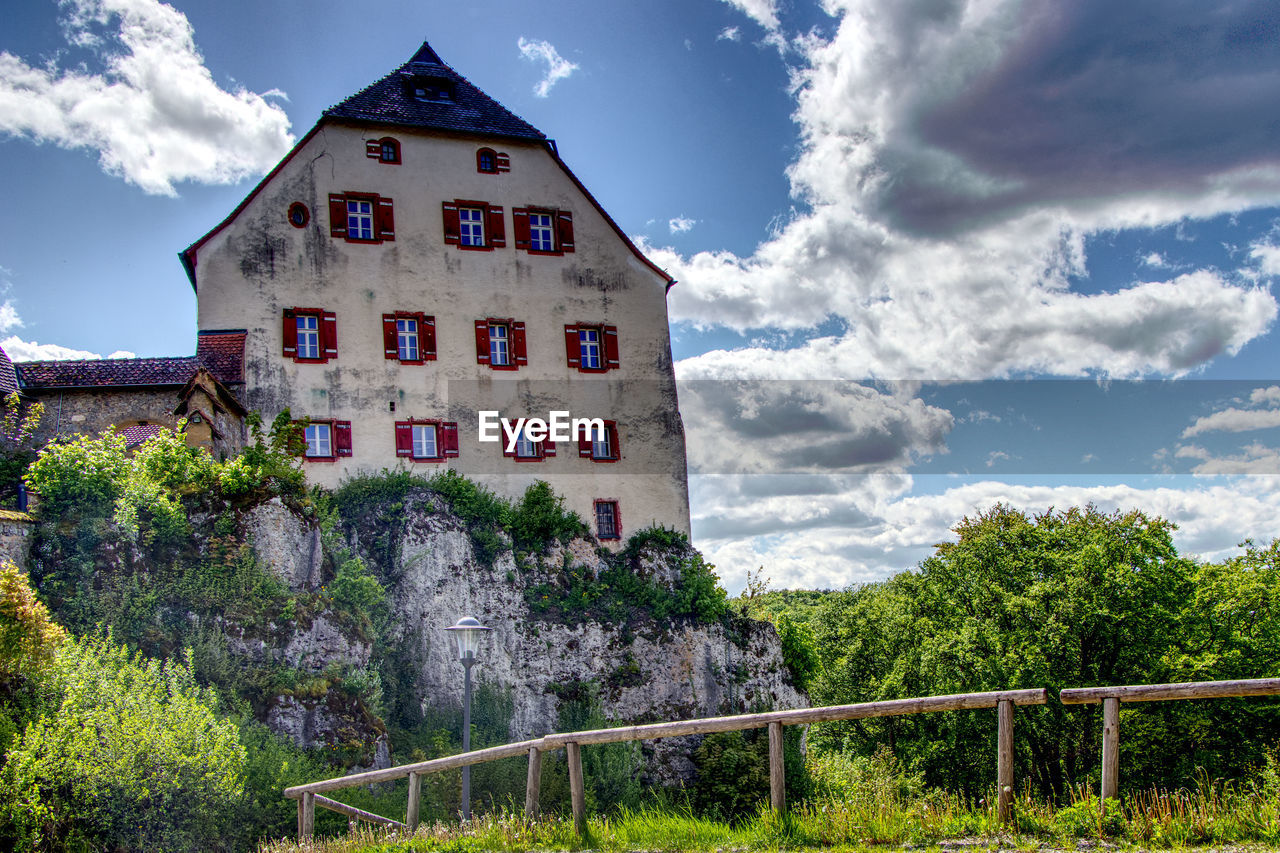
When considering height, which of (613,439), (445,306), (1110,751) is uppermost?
(445,306)

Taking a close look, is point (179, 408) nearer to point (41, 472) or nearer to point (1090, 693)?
point (41, 472)

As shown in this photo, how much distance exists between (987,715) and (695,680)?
1275 cm

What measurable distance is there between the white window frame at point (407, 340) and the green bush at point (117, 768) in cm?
1318

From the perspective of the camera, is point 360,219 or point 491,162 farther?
point 491,162

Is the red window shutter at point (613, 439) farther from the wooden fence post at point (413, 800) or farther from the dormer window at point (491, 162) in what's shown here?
the wooden fence post at point (413, 800)

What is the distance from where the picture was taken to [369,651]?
2316 cm

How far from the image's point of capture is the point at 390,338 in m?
28.8

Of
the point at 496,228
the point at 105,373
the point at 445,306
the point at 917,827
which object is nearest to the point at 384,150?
the point at 496,228

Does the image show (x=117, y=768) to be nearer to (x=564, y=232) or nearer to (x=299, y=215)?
(x=299, y=215)

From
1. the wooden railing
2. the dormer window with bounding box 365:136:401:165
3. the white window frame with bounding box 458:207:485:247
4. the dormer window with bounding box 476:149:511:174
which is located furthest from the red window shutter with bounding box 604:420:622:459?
the wooden railing

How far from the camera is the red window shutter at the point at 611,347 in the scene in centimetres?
3100

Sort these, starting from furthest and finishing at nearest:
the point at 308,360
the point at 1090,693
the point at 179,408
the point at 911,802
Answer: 1. the point at 308,360
2. the point at 179,408
3. the point at 911,802
4. the point at 1090,693

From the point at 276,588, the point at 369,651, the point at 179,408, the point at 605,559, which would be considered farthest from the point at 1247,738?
the point at 179,408

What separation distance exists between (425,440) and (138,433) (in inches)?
301
